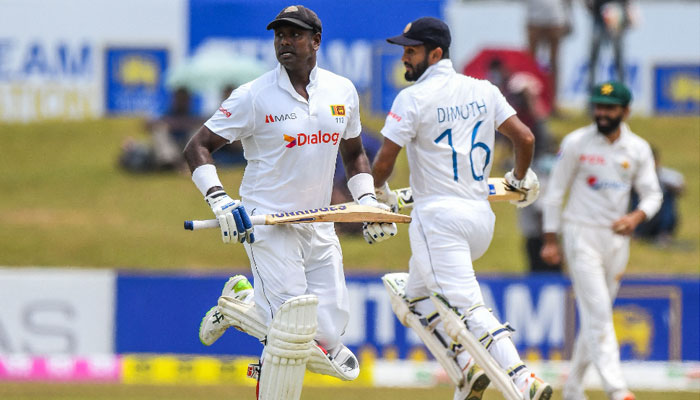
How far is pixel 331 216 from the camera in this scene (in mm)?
5574

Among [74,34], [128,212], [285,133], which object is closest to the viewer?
[285,133]

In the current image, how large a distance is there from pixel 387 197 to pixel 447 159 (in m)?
0.42

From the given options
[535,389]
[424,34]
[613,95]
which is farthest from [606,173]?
[535,389]

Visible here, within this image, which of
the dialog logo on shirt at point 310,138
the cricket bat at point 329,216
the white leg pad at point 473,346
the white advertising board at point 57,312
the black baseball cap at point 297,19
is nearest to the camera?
the cricket bat at point 329,216

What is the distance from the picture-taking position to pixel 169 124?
46.4ft

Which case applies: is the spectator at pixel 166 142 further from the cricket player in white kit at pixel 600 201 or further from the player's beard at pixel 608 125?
the player's beard at pixel 608 125

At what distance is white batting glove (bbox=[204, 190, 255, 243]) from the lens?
5.24m

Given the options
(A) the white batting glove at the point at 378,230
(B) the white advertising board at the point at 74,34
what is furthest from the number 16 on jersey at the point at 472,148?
(B) the white advertising board at the point at 74,34

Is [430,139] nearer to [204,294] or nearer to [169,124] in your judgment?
[204,294]

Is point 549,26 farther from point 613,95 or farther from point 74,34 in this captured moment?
point 613,95

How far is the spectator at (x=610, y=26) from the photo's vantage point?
15.1 meters

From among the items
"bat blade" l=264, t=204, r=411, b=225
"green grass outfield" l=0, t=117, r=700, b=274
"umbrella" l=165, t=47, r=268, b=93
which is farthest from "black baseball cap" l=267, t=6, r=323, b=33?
"umbrella" l=165, t=47, r=268, b=93

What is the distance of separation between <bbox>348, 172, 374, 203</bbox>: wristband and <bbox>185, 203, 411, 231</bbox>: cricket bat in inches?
6.9

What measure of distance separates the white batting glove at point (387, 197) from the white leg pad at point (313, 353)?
1005 millimetres
